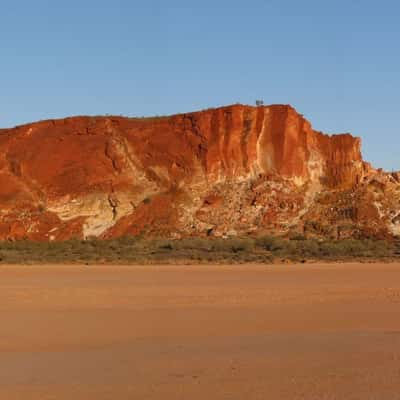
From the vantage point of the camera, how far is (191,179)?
51844 millimetres

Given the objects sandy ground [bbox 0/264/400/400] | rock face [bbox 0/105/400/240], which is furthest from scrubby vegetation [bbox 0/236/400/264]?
sandy ground [bbox 0/264/400/400]

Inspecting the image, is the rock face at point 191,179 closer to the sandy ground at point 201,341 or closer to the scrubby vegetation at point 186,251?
the scrubby vegetation at point 186,251

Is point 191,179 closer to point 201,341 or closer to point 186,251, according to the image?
point 186,251

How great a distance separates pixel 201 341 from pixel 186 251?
2659cm

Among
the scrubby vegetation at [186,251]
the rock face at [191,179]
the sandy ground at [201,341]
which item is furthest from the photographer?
the rock face at [191,179]

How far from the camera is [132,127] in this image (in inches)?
2167

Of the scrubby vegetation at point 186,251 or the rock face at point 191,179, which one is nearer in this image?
the scrubby vegetation at point 186,251

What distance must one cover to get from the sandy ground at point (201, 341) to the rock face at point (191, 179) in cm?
2948

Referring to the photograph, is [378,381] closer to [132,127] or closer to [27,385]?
[27,385]

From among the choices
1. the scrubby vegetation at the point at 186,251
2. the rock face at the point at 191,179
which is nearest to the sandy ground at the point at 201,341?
the scrubby vegetation at the point at 186,251

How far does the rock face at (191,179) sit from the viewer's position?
4853 centimetres

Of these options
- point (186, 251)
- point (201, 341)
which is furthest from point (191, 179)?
point (201, 341)

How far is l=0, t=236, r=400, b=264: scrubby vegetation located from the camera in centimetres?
3209

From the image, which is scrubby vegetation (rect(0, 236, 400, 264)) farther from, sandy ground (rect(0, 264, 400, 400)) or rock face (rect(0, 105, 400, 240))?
sandy ground (rect(0, 264, 400, 400))
